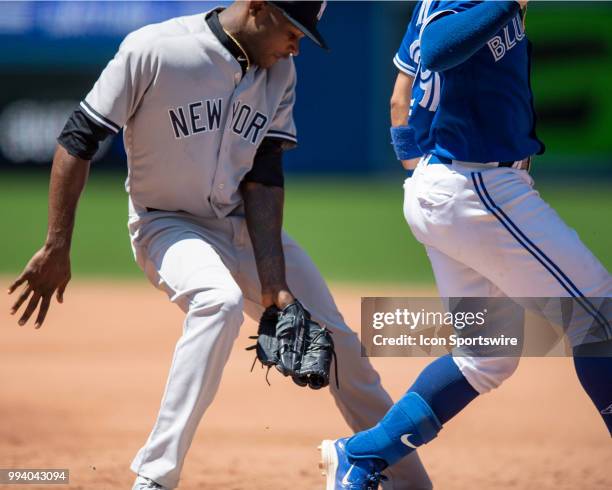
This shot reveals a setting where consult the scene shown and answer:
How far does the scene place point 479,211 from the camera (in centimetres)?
308

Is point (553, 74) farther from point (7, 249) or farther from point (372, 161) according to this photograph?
Result: point (7, 249)

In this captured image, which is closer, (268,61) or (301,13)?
(301,13)

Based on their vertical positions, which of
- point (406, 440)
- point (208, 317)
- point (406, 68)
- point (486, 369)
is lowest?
point (406, 440)

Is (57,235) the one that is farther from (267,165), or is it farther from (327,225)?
(327,225)

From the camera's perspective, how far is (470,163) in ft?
10.2

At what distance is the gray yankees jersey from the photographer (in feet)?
10.9

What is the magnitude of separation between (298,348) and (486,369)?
630 mm

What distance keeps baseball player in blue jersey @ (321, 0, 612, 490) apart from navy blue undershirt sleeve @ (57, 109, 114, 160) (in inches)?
41.5

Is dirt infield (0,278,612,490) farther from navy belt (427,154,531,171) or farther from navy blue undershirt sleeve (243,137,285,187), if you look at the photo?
navy belt (427,154,531,171)

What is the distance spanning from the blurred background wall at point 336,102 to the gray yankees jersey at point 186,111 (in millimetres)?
9033

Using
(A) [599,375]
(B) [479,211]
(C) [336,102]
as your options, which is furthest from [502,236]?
(C) [336,102]

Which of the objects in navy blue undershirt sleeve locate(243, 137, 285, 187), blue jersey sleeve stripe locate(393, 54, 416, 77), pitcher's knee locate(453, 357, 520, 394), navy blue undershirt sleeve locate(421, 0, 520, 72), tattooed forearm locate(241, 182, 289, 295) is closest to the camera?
navy blue undershirt sleeve locate(421, 0, 520, 72)

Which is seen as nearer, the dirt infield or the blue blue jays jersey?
the blue blue jays jersey

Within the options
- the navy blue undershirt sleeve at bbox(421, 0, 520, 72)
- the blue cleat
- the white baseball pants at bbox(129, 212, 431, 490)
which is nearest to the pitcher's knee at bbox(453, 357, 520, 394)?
the blue cleat
